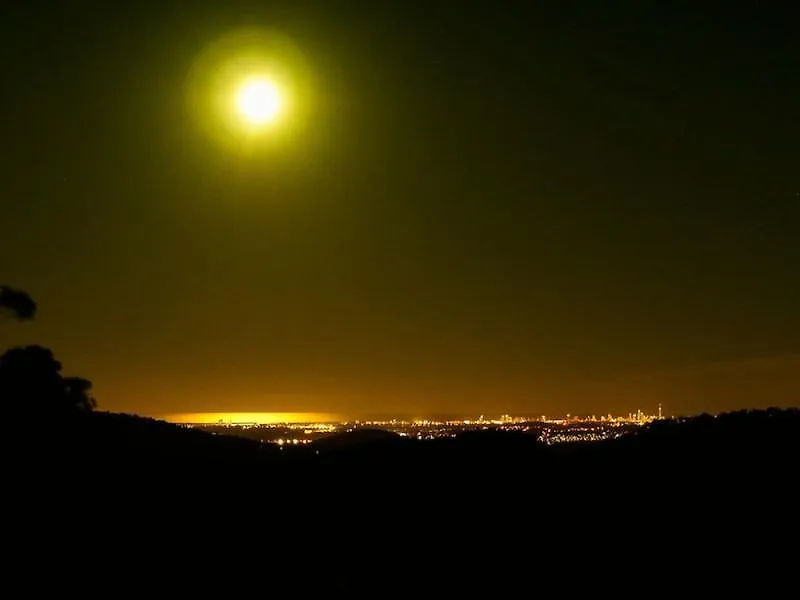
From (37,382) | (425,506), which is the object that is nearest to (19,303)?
(37,382)

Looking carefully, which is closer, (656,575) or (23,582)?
(23,582)

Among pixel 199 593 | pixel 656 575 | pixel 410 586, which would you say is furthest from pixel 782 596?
pixel 199 593

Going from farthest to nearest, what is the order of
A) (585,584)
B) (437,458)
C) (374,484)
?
(437,458)
(374,484)
(585,584)

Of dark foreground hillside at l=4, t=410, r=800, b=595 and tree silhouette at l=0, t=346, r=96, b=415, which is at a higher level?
tree silhouette at l=0, t=346, r=96, b=415

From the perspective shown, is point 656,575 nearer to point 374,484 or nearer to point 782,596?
point 782,596

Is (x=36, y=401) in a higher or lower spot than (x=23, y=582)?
higher

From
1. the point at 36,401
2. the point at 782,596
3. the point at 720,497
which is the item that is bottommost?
the point at 782,596
